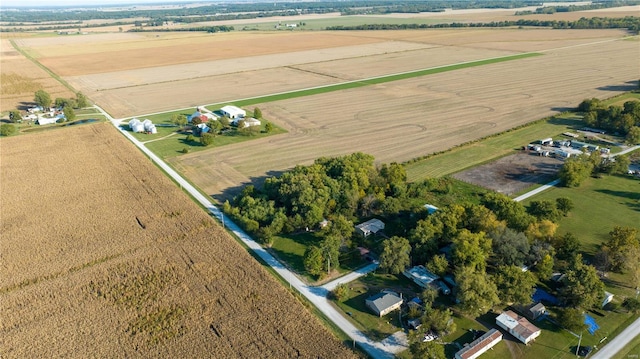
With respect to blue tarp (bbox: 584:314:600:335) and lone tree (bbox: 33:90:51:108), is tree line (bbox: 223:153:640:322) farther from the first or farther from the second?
lone tree (bbox: 33:90:51:108)

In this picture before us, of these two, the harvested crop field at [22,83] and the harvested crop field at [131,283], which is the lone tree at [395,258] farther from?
the harvested crop field at [22,83]

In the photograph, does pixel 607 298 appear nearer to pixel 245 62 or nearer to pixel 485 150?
pixel 485 150

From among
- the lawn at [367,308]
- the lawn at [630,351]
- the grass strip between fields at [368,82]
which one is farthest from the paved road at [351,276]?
the grass strip between fields at [368,82]

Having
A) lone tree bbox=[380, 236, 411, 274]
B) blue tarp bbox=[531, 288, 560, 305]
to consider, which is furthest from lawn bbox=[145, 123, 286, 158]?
blue tarp bbox=[531, 288, 560, 305]

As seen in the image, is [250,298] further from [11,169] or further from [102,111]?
[102,111]

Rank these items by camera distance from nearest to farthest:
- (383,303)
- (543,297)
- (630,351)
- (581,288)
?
1. (630,351)
2. (581,288)
3. (383,303)
4. (543,297)

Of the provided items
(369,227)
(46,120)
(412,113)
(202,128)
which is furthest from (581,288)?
(46,120)

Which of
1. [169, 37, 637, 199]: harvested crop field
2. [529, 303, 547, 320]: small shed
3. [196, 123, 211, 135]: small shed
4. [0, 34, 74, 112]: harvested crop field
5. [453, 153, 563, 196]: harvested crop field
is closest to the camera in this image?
[529, 303, 547, 320]: small shed

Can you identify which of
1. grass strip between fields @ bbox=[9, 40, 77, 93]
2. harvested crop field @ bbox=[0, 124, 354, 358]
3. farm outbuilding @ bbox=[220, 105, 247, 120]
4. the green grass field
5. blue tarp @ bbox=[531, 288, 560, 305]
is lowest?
harvested crop field @ bbox=[0, 124, 354, 358]
